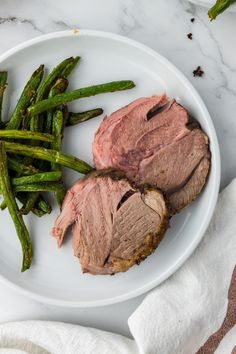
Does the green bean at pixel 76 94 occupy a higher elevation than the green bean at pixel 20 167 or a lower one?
higher

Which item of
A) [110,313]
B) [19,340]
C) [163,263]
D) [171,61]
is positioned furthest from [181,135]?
[19,340]

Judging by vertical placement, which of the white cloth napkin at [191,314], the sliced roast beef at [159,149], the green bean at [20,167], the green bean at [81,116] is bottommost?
the white cloth napkin at [191,314]

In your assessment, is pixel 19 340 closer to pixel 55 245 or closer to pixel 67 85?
pixel 55 245

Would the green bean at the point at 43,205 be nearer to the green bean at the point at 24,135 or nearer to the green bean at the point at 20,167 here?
the green bean at the point at 20,167

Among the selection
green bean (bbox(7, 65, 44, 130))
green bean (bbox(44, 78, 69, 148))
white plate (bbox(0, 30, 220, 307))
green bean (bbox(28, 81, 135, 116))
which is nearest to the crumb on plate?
white plate (bbox(0, 30, 220, 307))

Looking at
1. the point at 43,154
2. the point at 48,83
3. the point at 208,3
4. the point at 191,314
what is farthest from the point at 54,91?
the point at 191,314

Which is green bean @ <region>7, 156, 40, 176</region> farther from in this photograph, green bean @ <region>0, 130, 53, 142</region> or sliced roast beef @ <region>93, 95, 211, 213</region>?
sliced roast beef @ <region>93, 95, 211, 213</region>

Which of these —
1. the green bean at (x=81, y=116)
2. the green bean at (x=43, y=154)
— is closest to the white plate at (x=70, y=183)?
the green bean at (x=81, y=116)
